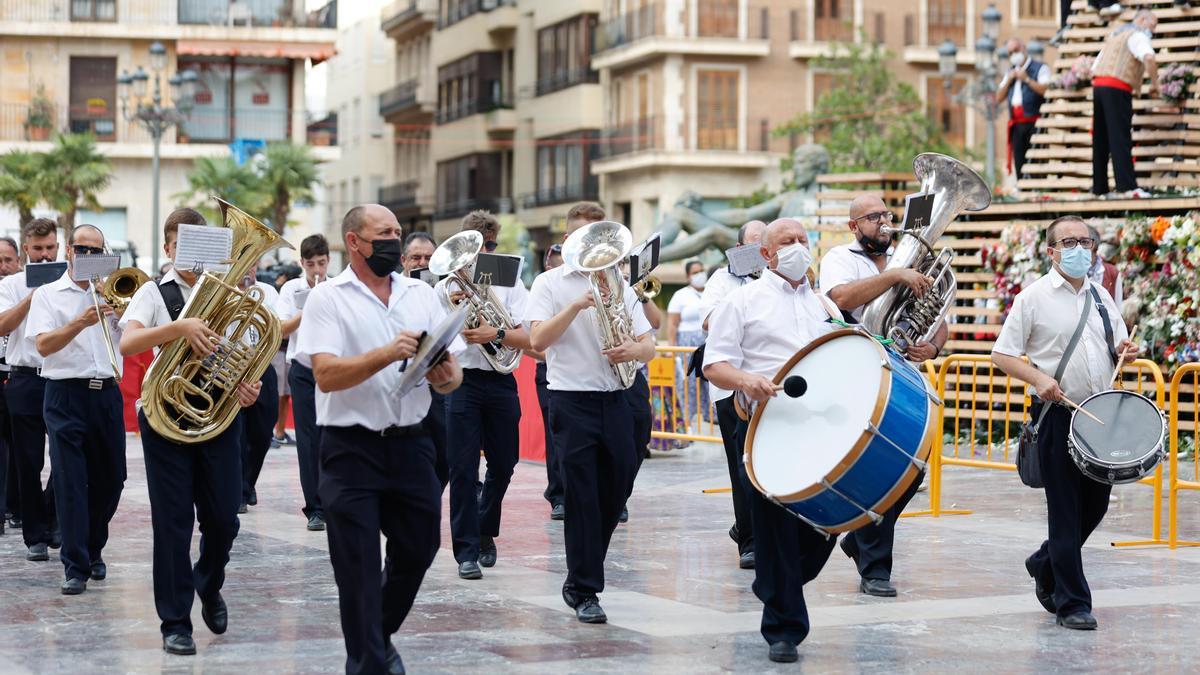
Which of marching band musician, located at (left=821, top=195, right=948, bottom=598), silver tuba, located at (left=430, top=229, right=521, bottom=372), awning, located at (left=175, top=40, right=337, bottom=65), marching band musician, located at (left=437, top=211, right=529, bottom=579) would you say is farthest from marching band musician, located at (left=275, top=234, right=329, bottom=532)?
awning, located at (left=175, top=40, right=337, bottom=65)

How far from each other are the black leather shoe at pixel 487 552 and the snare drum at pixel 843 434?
3207mm

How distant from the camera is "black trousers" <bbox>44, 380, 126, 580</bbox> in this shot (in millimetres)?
10023

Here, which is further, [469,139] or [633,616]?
[469,139]

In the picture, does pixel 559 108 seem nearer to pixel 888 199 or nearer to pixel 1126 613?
pixel 888 199

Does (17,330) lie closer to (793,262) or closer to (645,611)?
(645,611)

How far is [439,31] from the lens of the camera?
68.4 metres

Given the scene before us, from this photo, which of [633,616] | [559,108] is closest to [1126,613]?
[633,616]

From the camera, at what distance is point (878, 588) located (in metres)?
9.84

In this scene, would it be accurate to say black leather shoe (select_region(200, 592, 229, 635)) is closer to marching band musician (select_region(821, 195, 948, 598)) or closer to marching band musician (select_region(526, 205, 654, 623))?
marching band musician (select_region(526, 205, 654, 623))

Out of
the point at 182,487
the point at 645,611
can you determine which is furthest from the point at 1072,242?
the point at 182,487

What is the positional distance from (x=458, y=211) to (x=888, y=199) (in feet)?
154

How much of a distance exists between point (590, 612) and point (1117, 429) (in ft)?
8.19

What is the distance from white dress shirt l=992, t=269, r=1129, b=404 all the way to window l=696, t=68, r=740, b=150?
4402 centimetres

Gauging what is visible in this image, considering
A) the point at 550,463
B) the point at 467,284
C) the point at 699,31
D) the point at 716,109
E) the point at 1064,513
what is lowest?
the point at 550,463
